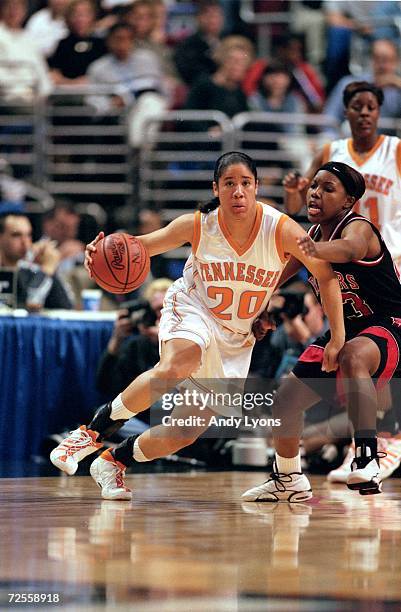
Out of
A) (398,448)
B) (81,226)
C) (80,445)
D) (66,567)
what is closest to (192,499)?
(80,445)

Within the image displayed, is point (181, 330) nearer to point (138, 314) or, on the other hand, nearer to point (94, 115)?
point (138, 314)

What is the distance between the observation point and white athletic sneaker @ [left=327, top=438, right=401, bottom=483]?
738cm

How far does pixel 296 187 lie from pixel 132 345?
8.20 ft

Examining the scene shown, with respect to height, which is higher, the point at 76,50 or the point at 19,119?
the point at 76,50

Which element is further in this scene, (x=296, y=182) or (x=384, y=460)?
(x=384, y=460)

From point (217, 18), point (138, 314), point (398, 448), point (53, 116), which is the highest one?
point (217, 18)

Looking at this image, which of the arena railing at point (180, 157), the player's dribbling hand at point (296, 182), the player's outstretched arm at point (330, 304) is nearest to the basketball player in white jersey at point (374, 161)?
the player's dribbling hand at point (296, 182)

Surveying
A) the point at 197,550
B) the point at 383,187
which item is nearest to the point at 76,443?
the point at 197,550

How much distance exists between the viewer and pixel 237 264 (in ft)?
19.7

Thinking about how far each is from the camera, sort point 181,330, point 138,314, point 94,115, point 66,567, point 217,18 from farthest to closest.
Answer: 1. point 217,18
2. point 94,115
3. point 138,314
4. point 181,330
5. point 66,567

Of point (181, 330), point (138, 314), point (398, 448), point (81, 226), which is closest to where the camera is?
point (181, 330)

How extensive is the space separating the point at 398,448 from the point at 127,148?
579cm

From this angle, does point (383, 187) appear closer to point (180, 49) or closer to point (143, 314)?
point (143, 314)

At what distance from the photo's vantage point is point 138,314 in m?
8.55
